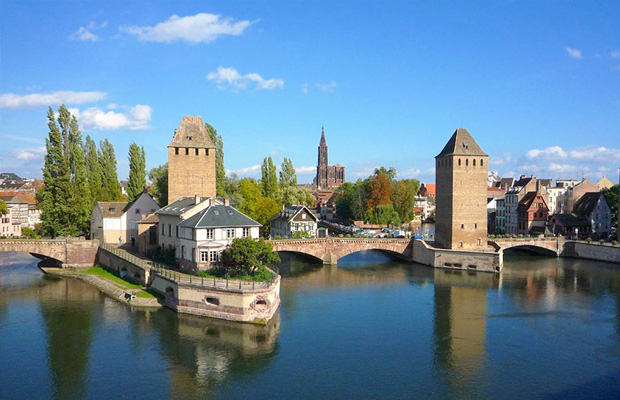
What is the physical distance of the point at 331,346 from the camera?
105 ft

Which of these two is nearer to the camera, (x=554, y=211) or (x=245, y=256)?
(x=245, y=256)

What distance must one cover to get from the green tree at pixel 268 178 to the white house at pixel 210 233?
3999 centimetres

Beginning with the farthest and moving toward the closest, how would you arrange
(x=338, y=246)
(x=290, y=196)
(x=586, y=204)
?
(x=290, y=196)
(x=586, y=204)
(x=338, y=246)

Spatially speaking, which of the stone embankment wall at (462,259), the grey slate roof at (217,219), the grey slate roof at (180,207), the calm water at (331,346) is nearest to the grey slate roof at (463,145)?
the stone embankment wall at (462,259)

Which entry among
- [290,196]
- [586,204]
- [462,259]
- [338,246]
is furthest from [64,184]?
[586,204]

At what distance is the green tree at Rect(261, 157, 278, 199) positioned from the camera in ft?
277

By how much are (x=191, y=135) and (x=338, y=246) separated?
73.2 feet

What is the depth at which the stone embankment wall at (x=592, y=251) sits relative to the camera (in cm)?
6569

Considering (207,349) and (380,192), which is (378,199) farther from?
(207,349)

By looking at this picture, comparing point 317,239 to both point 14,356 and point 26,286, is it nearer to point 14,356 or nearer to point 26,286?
point 26,286

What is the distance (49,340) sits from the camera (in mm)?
32875

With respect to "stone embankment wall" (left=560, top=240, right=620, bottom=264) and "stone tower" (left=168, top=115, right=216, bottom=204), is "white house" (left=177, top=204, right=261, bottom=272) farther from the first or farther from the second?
→ "stone embankment wall" (left=560, top=240, right=620, bottom=264)

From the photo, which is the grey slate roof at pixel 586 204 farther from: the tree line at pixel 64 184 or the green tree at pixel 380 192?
the tree line at pixel 64 184

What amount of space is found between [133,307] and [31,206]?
250 ft
